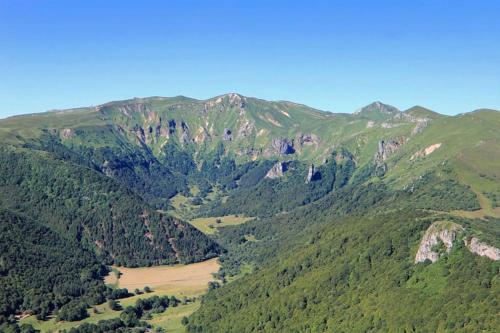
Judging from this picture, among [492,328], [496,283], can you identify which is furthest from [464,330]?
[496,283]

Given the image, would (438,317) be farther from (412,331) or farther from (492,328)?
(492,328)

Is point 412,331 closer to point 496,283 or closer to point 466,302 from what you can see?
point 466,302

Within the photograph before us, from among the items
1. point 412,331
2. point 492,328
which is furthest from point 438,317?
point 492,328

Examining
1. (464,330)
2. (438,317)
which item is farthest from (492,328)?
(438,317)

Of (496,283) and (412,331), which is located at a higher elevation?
(496,283)

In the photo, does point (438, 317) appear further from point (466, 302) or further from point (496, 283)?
point (496, 283)

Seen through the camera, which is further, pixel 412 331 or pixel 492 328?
pixel 412 331

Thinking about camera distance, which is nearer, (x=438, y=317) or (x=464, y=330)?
(x=464, y=330)
